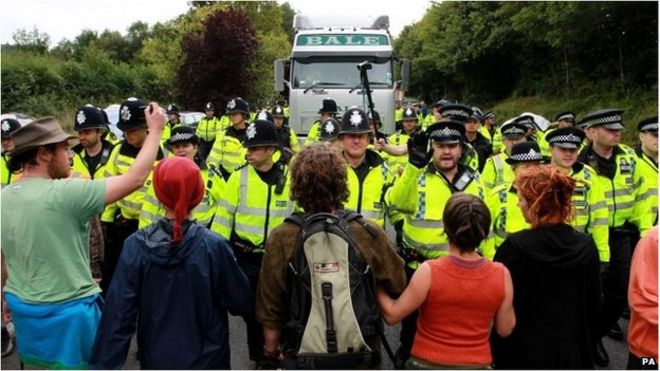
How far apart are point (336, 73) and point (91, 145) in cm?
760

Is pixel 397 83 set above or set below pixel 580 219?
above

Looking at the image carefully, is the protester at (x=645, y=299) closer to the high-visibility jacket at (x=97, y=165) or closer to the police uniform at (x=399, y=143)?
the police uniform at (x=399, y=143)

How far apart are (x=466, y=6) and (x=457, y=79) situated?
20.0ft

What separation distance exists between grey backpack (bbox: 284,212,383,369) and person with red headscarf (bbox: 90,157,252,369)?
18.0 inches

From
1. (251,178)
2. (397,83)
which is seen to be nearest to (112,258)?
(251,178)

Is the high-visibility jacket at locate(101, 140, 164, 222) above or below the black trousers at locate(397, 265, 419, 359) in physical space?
above

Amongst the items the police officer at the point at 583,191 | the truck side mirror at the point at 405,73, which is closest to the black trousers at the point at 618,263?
the police officer at the point at 583,191

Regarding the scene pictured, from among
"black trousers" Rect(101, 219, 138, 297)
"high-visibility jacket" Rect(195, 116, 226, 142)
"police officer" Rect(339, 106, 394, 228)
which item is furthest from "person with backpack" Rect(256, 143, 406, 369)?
"high-visibility jacket" Rect(195, 116, 226, 142)

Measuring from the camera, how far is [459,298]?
2803 millimetres

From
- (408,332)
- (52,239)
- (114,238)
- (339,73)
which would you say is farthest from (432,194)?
(339,73)

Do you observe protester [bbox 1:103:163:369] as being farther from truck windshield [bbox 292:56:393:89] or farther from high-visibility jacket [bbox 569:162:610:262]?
truck windshield [bbox 292:56:393:89]

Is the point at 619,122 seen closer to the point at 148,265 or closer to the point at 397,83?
the point at 148,265

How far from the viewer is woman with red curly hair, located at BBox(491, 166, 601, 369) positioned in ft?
9.70

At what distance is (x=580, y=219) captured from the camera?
4695 millimetres
